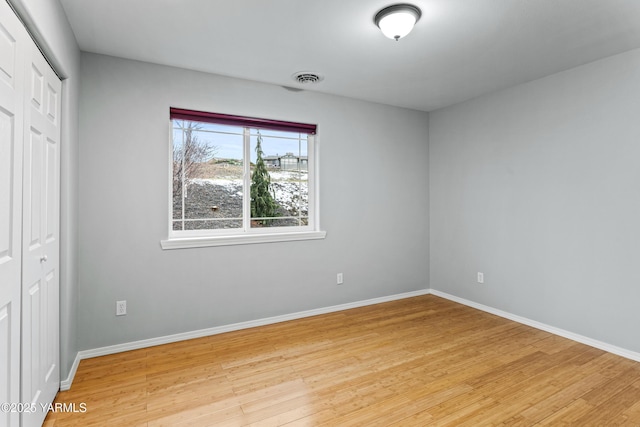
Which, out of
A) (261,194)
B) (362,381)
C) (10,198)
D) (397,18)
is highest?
(397,18)

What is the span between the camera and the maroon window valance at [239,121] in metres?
3.02

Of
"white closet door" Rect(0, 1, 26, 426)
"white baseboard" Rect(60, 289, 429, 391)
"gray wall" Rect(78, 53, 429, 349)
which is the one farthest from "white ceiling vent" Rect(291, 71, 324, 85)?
"white baseboard" Rect(60, 289, 429, 391)

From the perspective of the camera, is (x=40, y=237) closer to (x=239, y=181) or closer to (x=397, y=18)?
(x=239, y=181)

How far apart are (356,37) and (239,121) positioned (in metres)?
1.39

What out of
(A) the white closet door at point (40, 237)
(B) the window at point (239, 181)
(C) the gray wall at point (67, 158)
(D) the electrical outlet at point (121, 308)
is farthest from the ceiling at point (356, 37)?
(D) the electrical outlet at point (121, 308)

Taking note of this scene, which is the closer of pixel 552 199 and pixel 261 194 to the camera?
pixel 552 199

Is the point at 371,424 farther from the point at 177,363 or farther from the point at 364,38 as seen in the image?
the point at 364,38

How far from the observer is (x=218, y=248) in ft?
10.5

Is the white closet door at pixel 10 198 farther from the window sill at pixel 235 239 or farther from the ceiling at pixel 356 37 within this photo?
the window sill at pixel 235 239

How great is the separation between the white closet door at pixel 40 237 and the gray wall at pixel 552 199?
12.8 feet

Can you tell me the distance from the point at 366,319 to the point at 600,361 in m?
1.94

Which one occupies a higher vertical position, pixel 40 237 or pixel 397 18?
pixel 397 18

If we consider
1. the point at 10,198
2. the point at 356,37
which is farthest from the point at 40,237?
the point at 356,37

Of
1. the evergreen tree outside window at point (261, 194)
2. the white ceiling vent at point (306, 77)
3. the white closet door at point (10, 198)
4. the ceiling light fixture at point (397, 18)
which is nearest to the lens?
the white closet door at point (10, 198)
